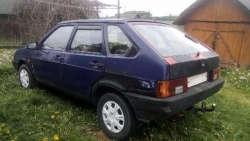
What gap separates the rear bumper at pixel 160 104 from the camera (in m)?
2.69

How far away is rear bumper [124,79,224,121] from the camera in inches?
106

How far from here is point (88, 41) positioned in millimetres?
3660

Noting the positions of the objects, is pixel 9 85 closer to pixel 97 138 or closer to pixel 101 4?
pixel 97 138

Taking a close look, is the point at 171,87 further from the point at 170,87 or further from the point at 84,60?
the point at 84,60

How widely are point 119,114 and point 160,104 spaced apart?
75cm

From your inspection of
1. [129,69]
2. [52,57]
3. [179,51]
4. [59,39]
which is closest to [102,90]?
[129,69]

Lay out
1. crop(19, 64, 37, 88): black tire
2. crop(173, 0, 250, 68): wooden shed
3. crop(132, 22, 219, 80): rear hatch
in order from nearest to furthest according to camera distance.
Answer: crop(132, 22, 219, 80): rear hatch, crop(19, 64, 37, 88): black tire, crop(173, 0, 250, 68): wooden shed

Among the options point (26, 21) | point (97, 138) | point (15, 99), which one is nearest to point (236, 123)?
point (97, 138)

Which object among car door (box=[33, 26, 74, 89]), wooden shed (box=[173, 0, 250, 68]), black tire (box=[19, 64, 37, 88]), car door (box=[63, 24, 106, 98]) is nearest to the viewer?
car door (box=[63, 24, 106, 98])

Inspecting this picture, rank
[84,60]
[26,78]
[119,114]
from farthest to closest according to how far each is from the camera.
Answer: [26,78], [84,60], [119,114]

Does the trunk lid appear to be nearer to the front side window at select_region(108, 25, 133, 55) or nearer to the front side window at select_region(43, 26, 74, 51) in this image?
the front side window at select_region(108, 25, 133, 55)

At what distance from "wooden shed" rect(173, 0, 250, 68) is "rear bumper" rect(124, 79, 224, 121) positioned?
29.8 feet

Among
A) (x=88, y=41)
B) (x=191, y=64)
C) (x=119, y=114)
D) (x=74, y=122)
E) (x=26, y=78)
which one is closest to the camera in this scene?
(x=191, y=64)

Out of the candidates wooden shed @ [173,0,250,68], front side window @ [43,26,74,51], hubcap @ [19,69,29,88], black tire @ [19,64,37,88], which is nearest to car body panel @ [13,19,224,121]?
front side window @ [43,26,74,51]
